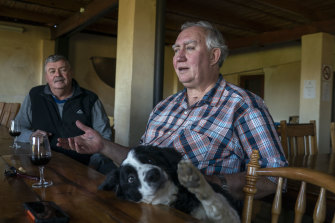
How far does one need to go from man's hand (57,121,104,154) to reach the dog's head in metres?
0.41

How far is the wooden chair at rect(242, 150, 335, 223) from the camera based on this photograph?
0.81m

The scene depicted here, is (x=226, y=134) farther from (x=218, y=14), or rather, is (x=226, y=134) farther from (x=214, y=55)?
(x=218, y=14)

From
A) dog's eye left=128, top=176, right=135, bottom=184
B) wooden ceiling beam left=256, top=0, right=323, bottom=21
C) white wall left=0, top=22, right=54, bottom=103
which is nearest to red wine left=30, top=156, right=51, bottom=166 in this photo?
dog's eye left=128, top=176, right=135, bottom=184

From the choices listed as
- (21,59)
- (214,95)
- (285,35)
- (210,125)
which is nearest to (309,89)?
(285,35)

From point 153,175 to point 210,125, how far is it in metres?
0.53

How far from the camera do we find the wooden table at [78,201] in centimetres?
81

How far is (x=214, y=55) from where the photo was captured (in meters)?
1.57

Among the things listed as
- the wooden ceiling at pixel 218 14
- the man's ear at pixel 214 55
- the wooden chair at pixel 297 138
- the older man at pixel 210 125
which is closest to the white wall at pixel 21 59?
the wooden ceiling at pixel 218 14

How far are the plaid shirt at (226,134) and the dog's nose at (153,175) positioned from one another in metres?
0.45

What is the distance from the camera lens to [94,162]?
207 centimetres

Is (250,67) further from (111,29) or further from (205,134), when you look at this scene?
(205,134)

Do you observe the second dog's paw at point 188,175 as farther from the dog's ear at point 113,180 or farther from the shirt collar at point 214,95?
the shirt collar at point 214,95

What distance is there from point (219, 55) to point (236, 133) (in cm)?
47

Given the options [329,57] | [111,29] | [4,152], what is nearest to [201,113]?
[4,152]
